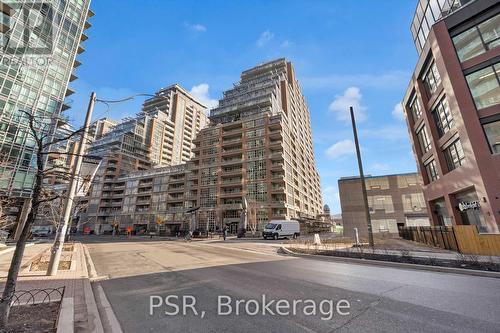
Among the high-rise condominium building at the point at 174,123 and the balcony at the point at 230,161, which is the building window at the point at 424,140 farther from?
the high-rise condominium building at the point at 174,123

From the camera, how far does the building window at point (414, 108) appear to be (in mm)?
28856

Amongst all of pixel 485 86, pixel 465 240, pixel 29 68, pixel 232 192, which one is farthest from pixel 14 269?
pixel 232 192

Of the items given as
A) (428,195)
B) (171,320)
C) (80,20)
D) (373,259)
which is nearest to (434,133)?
(428,195)

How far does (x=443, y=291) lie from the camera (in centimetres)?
607

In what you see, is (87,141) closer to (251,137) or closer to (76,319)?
(76,319)

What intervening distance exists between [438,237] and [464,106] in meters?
10.5

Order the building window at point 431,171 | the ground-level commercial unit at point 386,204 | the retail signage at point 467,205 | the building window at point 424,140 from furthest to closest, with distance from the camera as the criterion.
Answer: the ground-level commercial unit at point 386,204 < the building window at point 424,140 < the building window at point 431,171 < the retail signage at point 467,205

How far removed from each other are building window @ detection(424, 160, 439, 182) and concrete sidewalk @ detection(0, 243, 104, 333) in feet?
104

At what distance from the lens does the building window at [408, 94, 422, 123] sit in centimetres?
2886

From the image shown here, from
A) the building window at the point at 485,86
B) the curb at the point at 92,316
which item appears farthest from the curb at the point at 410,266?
the building window at the point at 485,86

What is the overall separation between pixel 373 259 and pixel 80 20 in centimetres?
5585

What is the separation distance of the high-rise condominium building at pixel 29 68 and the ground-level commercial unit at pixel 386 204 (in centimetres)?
4380

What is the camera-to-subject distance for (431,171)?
89.3 ft

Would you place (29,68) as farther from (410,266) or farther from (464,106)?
(464,106)
